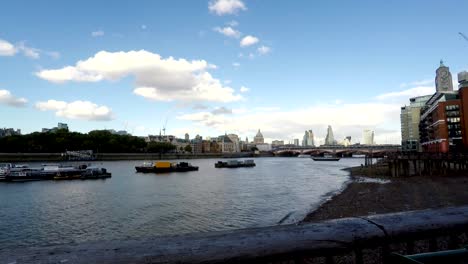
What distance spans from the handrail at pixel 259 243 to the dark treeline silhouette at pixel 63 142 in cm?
17925

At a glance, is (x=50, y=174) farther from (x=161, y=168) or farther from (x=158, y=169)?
(x=161, y=168)

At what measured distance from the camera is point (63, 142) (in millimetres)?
164000

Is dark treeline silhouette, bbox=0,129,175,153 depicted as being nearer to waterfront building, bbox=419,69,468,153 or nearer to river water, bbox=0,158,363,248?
river water, bbox=0,158,363,248

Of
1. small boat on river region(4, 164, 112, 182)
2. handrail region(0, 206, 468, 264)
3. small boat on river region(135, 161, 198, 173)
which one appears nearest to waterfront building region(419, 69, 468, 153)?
small boat on river region(135, 161, 198, 173)

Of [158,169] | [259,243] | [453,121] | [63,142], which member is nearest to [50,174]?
[158,169]

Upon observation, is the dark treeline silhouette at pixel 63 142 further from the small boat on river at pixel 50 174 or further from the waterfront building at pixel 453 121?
the waterfront building at pixel 453 121

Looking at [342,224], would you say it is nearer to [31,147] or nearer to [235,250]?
[235,250]

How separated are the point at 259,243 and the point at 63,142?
181 metres

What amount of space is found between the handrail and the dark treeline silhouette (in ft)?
588

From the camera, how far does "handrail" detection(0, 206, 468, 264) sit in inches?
89.7

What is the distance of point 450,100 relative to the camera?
91812mm

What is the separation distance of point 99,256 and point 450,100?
352ft

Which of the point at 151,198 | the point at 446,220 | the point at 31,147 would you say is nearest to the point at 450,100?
the point at 151,198

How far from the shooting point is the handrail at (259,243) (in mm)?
2279
